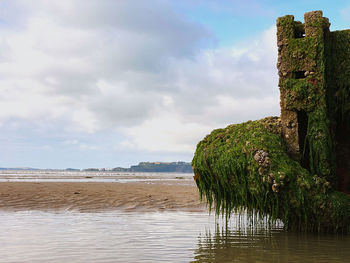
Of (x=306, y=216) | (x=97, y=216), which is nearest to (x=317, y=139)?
(x=306, y=216)

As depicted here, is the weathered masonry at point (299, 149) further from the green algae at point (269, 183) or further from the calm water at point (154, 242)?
the calm water at point (154, 242)

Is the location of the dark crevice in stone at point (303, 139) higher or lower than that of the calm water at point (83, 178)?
higher

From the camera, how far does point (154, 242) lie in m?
6.81

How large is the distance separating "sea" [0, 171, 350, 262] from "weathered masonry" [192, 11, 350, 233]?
579mm

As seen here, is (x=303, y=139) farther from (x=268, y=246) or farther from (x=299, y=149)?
(x=268, y=246)

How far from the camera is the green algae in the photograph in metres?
6.96

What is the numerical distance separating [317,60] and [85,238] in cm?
593

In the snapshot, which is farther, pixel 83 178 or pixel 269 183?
→ pixel 83 178

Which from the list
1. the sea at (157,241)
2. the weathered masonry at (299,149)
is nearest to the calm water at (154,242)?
the sea at (157,241)

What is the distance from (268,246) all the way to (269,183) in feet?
3.82

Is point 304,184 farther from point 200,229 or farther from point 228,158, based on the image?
point 200,229

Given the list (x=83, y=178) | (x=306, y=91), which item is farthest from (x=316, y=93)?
(x=83, y=178)

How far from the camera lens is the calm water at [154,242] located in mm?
5719

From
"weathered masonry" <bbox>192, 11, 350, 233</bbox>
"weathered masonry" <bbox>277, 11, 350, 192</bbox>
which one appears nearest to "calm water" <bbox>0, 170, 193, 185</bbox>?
"weathered masonry" <bbox>192, 11, 350, 233</bbox>
